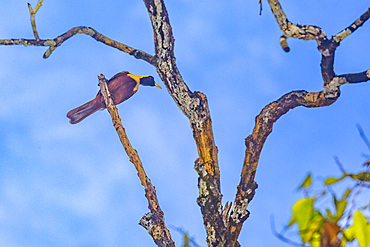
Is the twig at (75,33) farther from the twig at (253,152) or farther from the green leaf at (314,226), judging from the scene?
the green leaf at (314,226)

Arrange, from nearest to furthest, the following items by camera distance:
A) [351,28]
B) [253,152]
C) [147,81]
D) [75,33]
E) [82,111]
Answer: [351,28] → [253,152] → [75,33] → [82,111] → [147,81]

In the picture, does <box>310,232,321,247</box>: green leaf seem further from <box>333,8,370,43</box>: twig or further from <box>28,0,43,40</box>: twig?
<box>28,0,43,40</box>: twig

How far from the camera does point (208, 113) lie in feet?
6.94

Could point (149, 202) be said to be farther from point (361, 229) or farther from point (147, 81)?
point (361, 229)

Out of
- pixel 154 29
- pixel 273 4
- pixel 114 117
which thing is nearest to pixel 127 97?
pixel 114 117

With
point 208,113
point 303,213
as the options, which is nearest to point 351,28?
point 208,113

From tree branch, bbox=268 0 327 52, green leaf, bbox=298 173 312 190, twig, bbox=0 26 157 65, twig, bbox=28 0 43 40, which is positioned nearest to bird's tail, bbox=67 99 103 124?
twig, bbox=0 26 157 65

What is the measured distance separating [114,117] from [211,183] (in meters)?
0.63

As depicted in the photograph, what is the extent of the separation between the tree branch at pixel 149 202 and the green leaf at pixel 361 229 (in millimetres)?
1431

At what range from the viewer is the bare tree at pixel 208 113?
1.80 metres

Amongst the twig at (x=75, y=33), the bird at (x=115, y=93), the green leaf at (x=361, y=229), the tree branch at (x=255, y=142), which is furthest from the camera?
the bird at (x=115, y=93)

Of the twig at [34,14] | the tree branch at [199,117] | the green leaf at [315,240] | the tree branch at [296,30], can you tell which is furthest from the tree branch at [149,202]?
the green leaf at [315,240]

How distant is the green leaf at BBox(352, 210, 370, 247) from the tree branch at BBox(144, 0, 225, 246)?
4.30 ft

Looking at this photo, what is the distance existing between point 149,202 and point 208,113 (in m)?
0.53
